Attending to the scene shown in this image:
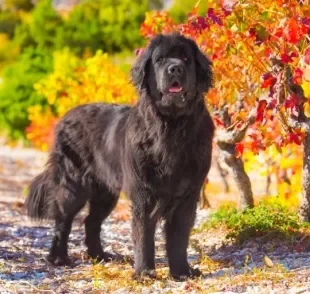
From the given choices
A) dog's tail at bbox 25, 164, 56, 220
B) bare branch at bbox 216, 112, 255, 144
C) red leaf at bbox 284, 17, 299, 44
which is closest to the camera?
red leaf at bbox 284, 17, 299, 44

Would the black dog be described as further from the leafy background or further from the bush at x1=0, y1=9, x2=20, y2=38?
the bush at x1=0, y1=9, x2=20, y2=38

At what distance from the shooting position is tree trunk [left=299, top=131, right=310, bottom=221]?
647 cm

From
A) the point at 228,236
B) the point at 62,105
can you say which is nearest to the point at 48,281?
the point at 228,236

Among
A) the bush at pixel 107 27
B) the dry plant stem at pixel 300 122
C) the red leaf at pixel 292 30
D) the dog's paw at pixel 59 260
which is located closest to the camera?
the red leaf at pixel 292 30

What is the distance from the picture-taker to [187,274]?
18.3ft

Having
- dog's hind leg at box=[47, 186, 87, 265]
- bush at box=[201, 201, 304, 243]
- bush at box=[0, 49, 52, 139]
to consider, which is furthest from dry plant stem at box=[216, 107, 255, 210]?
bush at box=[0, 49, 52, 139]

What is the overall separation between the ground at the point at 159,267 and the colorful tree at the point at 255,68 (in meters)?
0.75

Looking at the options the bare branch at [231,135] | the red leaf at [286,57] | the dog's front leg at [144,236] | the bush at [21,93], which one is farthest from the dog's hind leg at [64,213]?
the bush at [21,93]

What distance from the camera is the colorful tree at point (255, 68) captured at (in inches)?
219

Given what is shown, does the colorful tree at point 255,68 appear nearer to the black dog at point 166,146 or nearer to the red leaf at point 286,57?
the red leaf at point 286,57

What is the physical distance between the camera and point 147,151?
548 centimetres

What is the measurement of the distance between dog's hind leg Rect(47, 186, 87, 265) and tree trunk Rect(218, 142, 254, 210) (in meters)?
1.68

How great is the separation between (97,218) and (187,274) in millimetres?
1574

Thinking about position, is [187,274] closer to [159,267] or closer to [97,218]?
[159,267]
